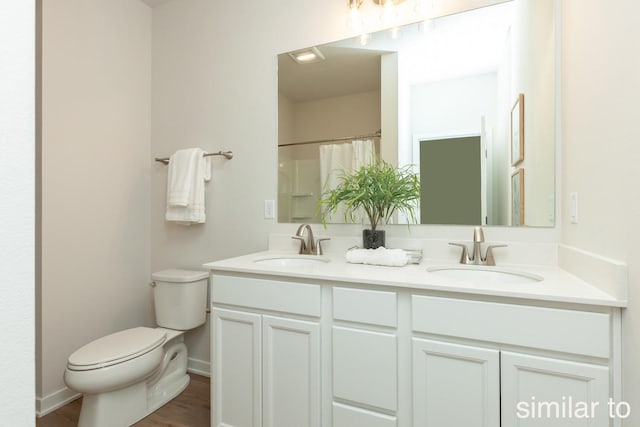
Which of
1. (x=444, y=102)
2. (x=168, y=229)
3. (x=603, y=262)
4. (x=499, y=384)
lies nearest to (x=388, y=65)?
(x=444, y=102)

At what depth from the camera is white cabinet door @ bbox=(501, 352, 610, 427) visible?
868 mm

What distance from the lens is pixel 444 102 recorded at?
1.54 m

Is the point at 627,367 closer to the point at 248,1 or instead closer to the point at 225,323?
the point at 225,323

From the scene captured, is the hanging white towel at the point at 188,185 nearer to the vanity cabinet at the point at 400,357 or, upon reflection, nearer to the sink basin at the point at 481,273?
the vanity cabinet at the point at 400,357

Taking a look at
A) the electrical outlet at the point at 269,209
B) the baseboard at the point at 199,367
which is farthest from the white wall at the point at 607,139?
the baseboard at the point at 199,367

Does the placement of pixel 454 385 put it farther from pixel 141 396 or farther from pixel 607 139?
pixel 141 396

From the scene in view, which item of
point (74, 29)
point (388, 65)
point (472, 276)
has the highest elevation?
point (74, 29)

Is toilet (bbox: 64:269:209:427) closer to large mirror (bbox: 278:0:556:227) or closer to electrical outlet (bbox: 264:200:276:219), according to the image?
electrical outlet (bbox: 264:200:276:219)

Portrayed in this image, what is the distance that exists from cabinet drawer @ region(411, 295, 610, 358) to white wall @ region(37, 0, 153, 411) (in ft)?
6.49

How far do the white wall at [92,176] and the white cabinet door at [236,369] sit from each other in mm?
1080

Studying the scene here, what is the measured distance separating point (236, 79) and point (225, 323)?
4.96 ft

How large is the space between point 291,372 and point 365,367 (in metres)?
0.32

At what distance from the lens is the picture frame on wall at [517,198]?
140cm

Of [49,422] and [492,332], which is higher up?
[492,332]
